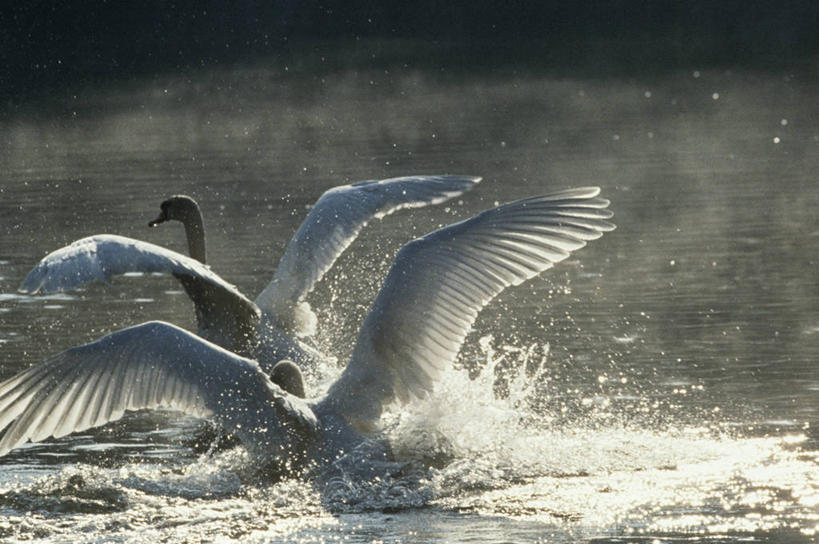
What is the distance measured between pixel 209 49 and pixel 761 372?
36464 millimetres

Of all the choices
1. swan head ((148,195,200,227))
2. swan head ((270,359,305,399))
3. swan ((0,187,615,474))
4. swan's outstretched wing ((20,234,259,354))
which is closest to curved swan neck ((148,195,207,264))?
swan head ((148,195,200,227))

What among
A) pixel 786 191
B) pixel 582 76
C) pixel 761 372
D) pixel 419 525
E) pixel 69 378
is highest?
pixel 582 76

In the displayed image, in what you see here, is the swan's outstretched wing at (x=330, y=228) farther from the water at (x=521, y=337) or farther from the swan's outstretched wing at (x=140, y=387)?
the swan's outstretched wing at (x=140, y=387)

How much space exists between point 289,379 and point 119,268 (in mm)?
1247

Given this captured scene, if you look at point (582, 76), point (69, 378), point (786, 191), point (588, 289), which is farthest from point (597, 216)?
point (582, 76)

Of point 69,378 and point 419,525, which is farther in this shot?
point 69,378

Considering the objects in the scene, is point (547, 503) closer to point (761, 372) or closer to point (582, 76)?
point (761, 372)

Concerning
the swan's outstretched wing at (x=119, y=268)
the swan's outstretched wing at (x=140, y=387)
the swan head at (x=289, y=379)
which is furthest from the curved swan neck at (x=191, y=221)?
the swan's outstretched wing at (x=140, y=387)

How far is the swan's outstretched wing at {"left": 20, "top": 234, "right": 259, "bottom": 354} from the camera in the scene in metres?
10.0

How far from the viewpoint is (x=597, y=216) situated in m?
10.5

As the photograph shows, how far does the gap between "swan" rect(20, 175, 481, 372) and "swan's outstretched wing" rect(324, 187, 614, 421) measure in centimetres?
125

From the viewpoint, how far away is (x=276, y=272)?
12.7 metres

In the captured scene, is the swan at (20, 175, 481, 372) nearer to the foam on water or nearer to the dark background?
the foam on water

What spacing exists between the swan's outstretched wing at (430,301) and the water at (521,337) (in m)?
0.29
